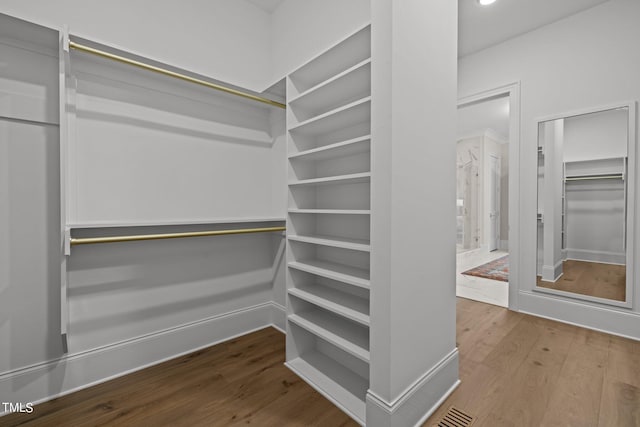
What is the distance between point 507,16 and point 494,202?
5124mm

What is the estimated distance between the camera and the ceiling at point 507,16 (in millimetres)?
2400

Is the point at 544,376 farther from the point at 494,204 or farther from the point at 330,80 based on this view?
the point at 494,204

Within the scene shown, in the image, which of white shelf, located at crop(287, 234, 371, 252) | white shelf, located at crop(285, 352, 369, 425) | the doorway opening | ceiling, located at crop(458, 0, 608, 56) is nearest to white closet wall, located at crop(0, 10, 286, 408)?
white shelf, located at crop(287, 234, 371, 252)

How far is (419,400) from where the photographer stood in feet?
4.62

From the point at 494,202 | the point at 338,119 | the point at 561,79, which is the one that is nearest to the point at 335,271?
the point at 338,119

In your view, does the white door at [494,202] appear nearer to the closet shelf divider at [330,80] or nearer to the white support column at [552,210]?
the white support column at [552,210]

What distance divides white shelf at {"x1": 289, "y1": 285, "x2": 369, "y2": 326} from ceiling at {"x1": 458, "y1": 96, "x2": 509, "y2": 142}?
3.86 m

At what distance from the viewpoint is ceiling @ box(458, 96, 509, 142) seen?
464 cm

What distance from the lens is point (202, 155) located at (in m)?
2.15

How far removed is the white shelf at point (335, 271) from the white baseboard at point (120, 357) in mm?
754

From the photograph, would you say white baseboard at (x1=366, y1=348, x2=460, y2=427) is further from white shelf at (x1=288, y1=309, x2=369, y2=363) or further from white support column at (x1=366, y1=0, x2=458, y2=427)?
white shelf at (x1=288, y1=309, x2=369, y2=363)

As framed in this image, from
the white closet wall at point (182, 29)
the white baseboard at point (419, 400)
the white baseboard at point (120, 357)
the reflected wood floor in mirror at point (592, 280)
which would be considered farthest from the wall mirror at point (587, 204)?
the white closet wall at point (182, 29)

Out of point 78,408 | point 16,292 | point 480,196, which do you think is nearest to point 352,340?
point 78,408

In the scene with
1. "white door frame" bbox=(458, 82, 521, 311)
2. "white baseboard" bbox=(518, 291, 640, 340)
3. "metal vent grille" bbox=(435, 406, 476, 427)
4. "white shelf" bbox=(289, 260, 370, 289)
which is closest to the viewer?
"metal vent grille" bbox=(435, 406, 476, 427)
